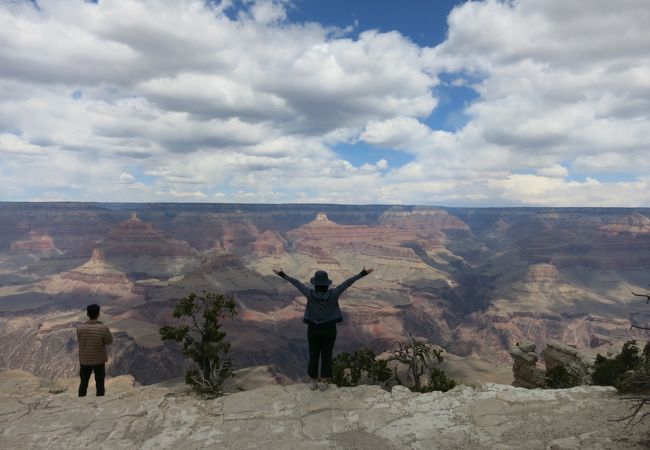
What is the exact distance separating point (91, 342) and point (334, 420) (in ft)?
18.4

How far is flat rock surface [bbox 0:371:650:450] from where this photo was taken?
19.5 feet

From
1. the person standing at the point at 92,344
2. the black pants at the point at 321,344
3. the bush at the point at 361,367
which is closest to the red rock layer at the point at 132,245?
the bush at the point at 361,367

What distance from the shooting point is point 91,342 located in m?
8.49

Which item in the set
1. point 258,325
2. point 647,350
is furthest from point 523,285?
point 647,350

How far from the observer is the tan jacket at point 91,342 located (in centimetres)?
845

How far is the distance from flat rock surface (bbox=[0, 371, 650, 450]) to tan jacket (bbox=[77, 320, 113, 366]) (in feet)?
2.59

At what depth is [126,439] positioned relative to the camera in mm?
6508

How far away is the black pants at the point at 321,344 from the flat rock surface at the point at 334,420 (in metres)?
0.48

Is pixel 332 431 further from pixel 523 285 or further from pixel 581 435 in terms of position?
pixel 523 285

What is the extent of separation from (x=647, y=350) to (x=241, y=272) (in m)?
148

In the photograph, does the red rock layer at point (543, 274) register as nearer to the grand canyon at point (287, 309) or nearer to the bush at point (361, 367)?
the grand canyon at point (287, 309)

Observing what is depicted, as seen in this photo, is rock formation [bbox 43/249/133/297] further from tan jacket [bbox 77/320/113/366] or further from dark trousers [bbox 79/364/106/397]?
tan jacket [bbox 77/320/113/366]

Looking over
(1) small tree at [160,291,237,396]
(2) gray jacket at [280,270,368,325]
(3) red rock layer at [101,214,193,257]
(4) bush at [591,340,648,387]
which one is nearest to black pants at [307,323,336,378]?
(2) gray jacket at [280,270,368,325]

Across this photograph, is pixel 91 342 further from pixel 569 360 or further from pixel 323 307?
pixel 569 360
